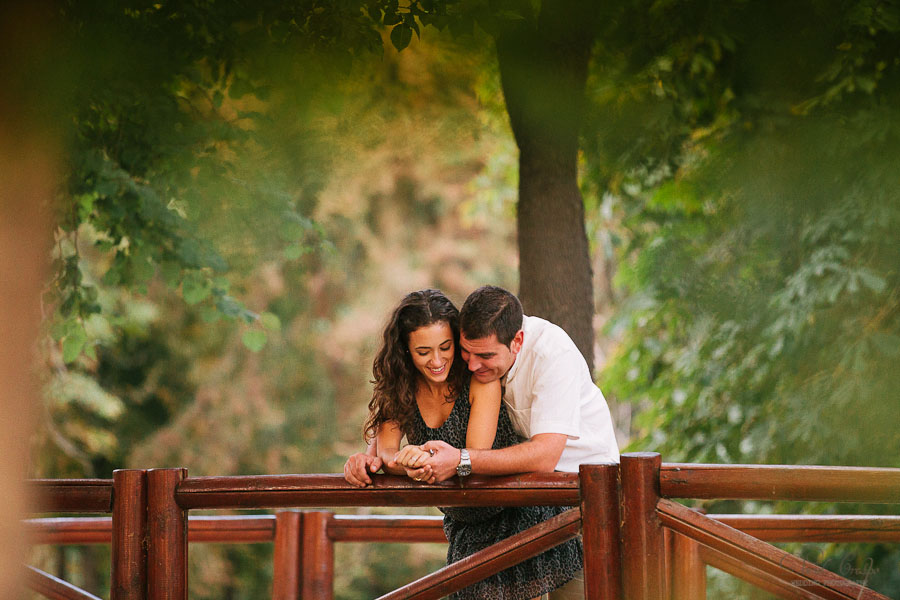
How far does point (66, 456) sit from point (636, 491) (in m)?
8.84

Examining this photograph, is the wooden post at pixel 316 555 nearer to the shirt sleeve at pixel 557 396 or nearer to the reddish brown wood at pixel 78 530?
the reddish brown wood at pixel 78 530

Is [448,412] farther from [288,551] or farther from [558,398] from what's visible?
[288,551]

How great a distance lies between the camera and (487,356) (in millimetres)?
2500

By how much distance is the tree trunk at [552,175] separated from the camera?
3635mm

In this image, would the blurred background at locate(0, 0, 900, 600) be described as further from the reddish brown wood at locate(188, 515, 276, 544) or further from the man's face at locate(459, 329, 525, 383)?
the reddish brown wood at locate(188, 515, 276, 544)

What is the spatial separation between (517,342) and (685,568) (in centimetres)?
75

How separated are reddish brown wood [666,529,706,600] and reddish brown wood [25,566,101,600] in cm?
170

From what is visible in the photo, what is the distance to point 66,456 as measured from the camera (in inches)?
383

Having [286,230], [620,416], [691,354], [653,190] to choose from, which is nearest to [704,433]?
[691,354]

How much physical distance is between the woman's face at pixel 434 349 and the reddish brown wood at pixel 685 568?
2.47 ft

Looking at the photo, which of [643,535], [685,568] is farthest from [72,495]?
[685,568]

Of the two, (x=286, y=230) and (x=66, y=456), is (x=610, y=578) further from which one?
(x=66, y=456)

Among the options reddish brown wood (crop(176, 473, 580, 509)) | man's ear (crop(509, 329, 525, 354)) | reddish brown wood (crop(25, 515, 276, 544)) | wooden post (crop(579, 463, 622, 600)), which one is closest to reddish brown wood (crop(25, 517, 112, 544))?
reddish brown wood (crop(25, 515, 276, 544))

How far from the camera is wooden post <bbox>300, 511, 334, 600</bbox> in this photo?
3.64 metres
